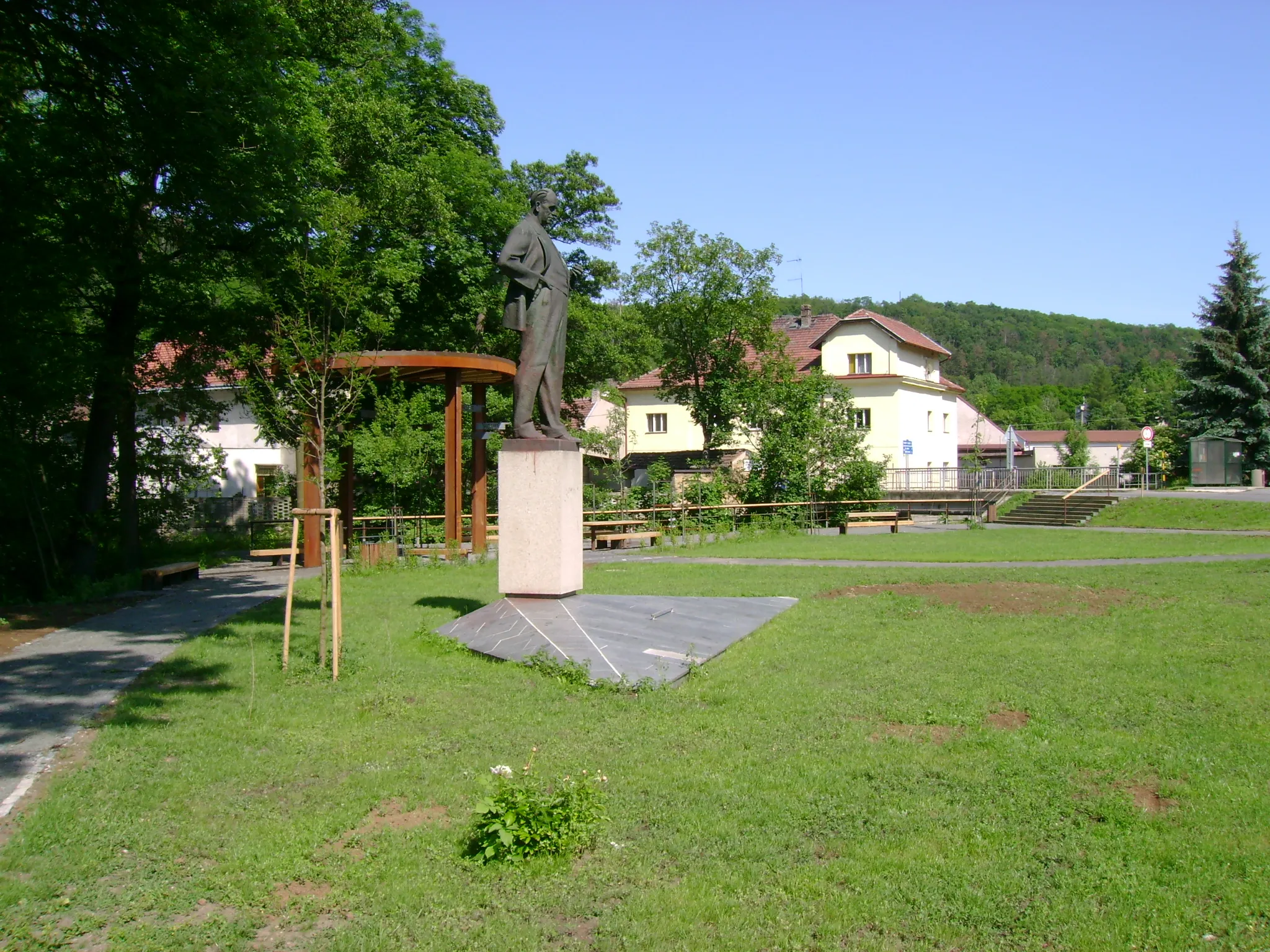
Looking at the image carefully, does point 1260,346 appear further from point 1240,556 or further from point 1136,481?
point 1240,556

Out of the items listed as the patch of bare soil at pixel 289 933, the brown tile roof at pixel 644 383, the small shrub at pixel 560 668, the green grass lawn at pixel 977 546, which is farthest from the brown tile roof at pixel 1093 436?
the patch of bare soil at pixel 289 933

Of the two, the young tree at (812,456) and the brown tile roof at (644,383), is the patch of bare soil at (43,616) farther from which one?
the brown tile roof at (644,383)

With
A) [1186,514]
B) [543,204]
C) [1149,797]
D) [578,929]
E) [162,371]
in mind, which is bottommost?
[578,929]

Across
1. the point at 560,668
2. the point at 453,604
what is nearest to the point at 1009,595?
the point at 560,668

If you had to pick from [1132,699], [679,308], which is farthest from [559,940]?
[679,308]

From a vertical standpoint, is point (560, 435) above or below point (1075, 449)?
below

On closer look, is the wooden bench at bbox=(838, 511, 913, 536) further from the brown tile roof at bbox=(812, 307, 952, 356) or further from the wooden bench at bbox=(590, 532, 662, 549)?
the brown tile roof at bbox=(812, 307, 952, 356)

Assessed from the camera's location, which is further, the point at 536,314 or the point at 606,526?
the point at 606,526

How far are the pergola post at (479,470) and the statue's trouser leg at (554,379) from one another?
9.11 metres

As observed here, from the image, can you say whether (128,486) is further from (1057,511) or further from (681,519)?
(1057,511)

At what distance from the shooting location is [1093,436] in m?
86.0

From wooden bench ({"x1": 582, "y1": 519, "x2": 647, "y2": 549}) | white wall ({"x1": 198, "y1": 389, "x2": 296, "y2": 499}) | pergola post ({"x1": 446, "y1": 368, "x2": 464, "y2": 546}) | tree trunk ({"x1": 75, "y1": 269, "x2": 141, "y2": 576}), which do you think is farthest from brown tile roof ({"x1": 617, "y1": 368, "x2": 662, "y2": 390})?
tree trunk ({"x1": 75, "y1": 269, "x2": 141, "y2": 576})

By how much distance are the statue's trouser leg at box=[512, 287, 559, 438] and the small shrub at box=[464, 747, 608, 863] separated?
249 inches

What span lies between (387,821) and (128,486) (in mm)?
13927
